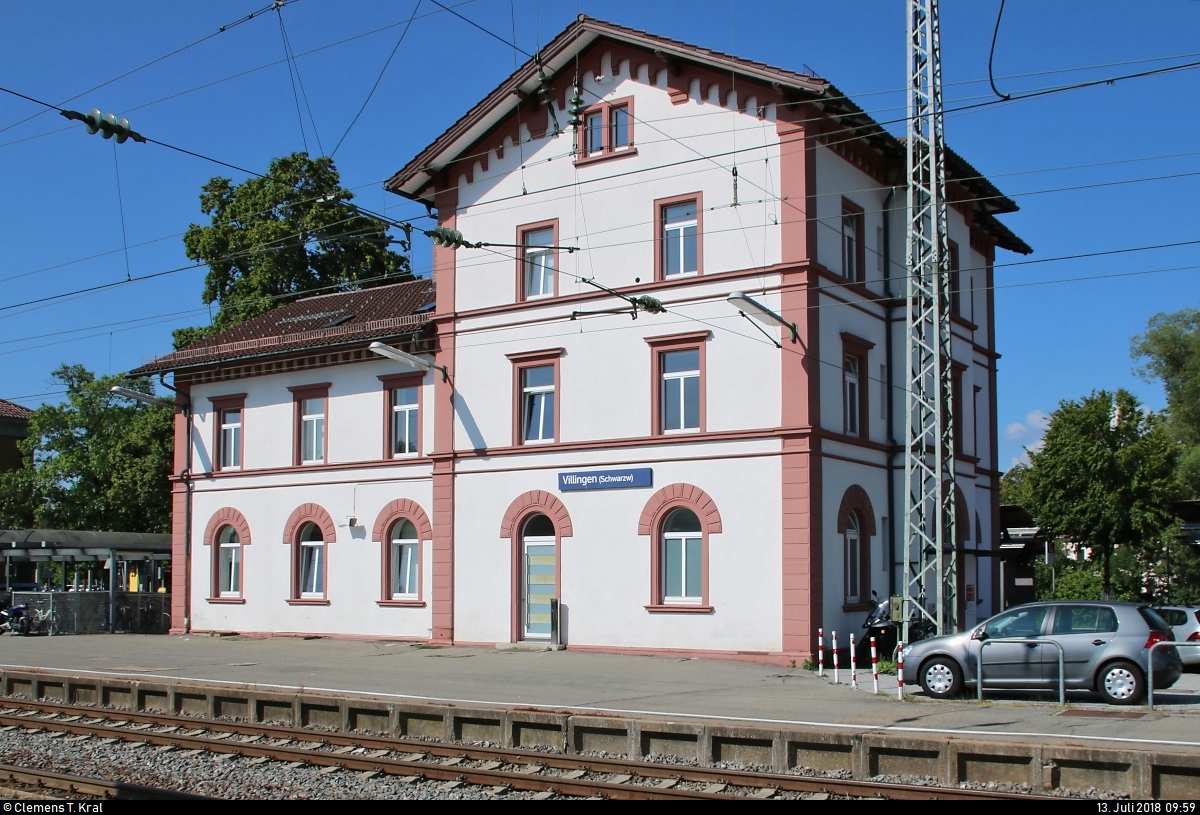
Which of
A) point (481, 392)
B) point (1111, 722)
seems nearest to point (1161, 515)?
point (481, 392)

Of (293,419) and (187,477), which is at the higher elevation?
(293,419)

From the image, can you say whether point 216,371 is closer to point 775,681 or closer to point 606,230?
point 606,230

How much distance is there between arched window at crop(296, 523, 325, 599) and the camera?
101 ft

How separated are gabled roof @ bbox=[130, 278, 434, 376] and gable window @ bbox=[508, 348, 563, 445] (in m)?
3.24

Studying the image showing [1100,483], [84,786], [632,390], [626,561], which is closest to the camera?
[84,786]

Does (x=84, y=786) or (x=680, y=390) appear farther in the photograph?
(x=680, y=390)

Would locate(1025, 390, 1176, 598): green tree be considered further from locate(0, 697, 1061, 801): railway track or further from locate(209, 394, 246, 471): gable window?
locate(0, 697, 1061, 801): railway track

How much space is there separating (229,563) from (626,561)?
44.6ft

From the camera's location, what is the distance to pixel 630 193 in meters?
25.6

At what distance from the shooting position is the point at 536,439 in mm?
26797

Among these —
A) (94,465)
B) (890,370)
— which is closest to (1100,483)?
(890,370)

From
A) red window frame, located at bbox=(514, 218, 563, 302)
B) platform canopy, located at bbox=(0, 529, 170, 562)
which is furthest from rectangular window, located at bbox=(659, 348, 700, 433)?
platform canopy, located at bbox=(0, 529, 170, 562)

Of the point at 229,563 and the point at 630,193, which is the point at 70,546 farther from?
the point at 630,193

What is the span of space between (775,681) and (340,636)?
1348 cm
